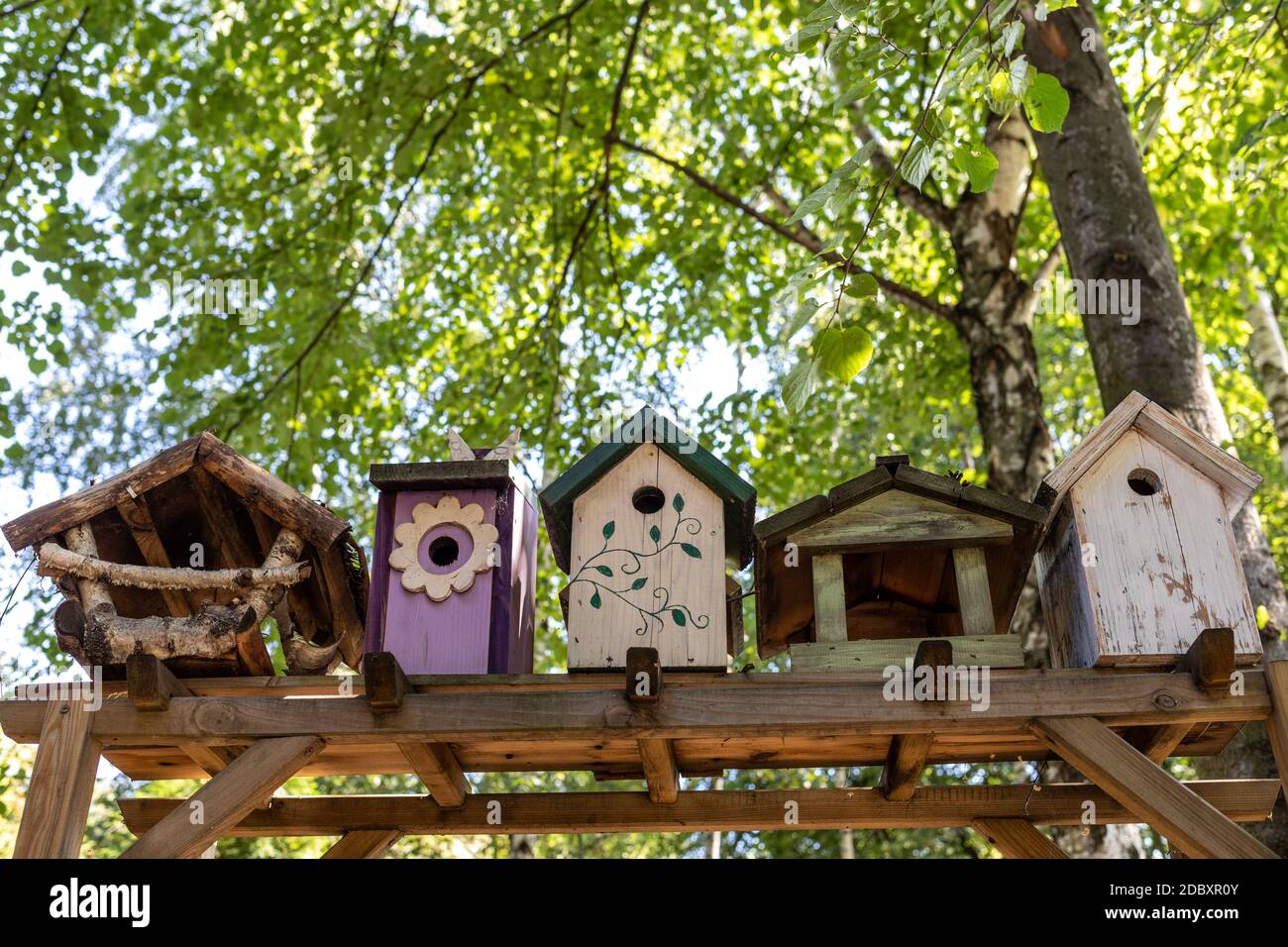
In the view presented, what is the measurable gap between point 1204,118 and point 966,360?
2.20 m

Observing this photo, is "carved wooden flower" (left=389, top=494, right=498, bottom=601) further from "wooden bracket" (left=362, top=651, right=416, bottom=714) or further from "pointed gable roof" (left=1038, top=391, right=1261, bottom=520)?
"pointed gable roof" (left=1038, top=391, right=1261, bottom=520)

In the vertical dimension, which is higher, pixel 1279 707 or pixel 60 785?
pixel 1279 707

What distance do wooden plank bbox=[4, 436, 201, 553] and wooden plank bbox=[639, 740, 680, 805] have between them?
1579 mm

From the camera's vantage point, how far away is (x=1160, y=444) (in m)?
3.43

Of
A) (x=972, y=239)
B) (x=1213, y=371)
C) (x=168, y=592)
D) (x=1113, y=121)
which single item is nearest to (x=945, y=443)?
(x=1213, y=371)

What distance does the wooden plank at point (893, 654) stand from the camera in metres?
3.16

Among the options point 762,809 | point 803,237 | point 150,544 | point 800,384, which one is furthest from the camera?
point 803,237

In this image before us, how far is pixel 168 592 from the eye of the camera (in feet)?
11.7

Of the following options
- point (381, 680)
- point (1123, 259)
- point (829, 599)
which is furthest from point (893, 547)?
point (1123, 259)

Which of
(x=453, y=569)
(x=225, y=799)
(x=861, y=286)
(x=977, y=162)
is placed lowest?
(x=225, y=799)

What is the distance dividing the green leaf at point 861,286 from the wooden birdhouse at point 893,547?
525 millimetres

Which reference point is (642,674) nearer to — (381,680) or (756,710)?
(756,710)

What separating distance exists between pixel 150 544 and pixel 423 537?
872mm

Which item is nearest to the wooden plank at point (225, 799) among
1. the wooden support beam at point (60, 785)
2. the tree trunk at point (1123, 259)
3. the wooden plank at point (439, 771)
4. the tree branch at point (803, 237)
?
the wooden support beam at point (60, 785)
